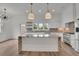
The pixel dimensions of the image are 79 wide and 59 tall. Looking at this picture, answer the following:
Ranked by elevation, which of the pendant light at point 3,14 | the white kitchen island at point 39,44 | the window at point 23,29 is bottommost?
the white kitchen island at point 39,44

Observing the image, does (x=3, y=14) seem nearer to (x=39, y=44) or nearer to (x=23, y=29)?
(x=23, y=29)

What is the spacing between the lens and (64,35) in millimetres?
7262

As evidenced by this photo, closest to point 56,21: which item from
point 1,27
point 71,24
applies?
point 71,24

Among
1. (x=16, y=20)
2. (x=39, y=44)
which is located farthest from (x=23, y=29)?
(x=39, y=44)

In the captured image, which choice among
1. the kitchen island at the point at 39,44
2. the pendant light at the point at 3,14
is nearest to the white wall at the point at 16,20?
the pendant light at the point at 3,14

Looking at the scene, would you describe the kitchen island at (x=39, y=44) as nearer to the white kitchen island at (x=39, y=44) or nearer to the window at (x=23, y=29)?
the white kitchen island at (x=39, y=44)

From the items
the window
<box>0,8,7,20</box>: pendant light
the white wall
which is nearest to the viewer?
the window

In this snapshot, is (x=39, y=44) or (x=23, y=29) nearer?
(x=23, y=29)

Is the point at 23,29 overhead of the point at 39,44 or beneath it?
overhead

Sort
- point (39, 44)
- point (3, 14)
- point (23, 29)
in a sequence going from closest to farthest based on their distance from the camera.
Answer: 1. point (23, 29)
2. point (39, 44)
3. point (3, 14)

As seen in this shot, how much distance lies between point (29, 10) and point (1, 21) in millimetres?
1613

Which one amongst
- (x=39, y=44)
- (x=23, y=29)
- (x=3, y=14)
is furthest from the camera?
(x=3, y=14)

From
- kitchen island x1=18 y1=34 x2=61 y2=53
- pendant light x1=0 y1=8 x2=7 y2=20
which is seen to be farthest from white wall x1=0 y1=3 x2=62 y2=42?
kitchen island x1=18 y1=34 x2=61 y2=53

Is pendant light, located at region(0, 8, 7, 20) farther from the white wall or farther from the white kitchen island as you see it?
the white kitchen island
